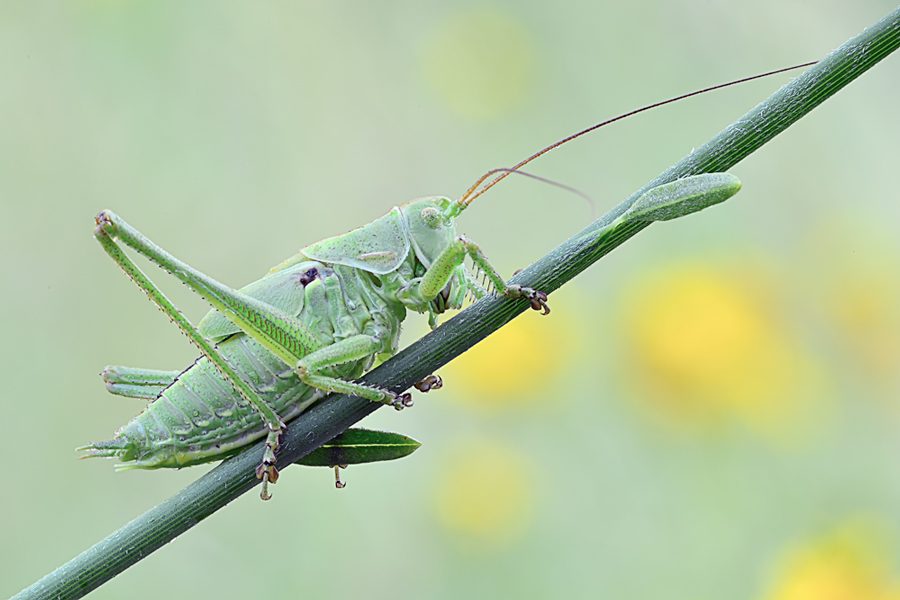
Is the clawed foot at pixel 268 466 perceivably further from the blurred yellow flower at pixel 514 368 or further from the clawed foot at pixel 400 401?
the blurred yellow flower at pixel 514 368

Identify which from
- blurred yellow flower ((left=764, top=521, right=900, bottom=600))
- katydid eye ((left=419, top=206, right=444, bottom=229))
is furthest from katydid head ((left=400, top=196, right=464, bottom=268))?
blurred yellow flower ((left=764, top=521, right=900, bottom=600))

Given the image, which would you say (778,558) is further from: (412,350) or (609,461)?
(412,350)

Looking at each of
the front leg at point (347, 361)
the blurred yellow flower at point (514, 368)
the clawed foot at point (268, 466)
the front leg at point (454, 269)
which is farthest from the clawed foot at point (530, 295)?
the blurred yellow flower at point (514, 368)

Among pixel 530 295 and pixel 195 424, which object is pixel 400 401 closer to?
pixel 530 295

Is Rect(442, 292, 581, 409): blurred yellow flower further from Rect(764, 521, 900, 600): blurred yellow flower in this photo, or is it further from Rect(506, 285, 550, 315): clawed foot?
Rect(506, 285, 550, 315): clawed foot

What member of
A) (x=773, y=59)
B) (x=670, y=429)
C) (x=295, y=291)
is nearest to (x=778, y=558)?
(x=670, y=429)

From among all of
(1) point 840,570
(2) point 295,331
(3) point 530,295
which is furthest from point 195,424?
(1) point 840,570

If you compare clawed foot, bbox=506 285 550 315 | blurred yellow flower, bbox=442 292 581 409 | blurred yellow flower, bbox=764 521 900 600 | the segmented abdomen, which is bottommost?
blurred yellow flower, bbox=764 521 900 600
